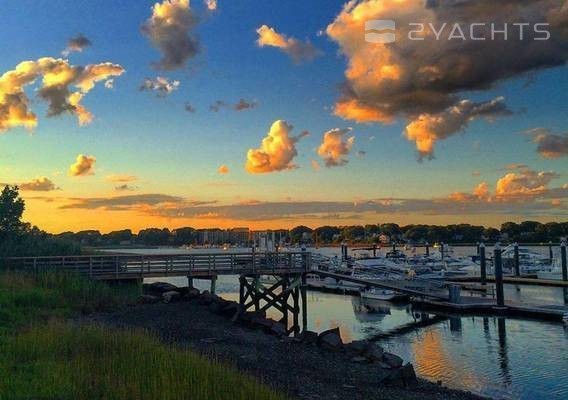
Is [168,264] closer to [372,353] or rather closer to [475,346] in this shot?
[372,353]

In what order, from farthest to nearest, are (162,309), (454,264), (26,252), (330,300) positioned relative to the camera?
1. (454,264)
2. (330,300)
3. (26,252)
4. (162,309)

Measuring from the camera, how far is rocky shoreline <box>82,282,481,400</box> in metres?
17.8

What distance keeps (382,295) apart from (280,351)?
3301cm

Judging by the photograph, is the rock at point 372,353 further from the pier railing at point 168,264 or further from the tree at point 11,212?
the tree at point 11,212

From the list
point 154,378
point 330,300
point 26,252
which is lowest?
point 330,300

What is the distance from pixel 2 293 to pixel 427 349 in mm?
22289

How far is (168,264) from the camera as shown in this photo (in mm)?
35875

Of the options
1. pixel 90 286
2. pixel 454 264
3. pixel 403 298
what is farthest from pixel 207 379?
pixel 454 264

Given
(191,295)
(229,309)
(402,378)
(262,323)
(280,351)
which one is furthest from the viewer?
(191,295)

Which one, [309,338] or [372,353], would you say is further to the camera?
[309,338]

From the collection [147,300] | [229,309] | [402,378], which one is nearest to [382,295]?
[229,309]

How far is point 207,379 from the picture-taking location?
1448cm

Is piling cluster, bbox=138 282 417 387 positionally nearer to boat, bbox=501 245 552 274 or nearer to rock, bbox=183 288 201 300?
rock, bbox=183 288 201 300

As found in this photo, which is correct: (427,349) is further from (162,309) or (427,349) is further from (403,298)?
(403,298)
